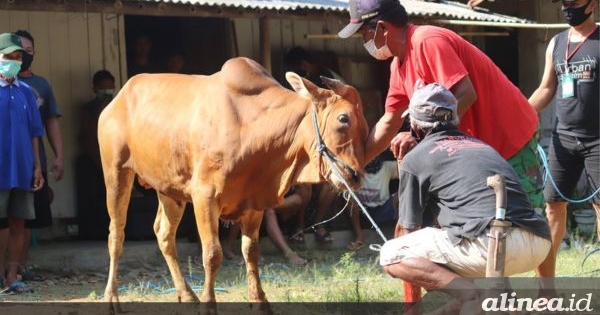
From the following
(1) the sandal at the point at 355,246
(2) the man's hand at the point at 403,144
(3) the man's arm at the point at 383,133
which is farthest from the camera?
(1) the sandal at the point at 355,246

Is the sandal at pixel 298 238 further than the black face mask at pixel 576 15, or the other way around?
the sandal at pixel 298 238

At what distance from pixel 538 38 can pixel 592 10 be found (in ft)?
24.3

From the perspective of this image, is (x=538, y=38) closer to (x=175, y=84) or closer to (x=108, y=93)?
(x=108, y=93)

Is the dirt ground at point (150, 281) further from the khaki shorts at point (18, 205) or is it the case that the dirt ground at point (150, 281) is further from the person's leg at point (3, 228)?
the khaki shorts at point (18, 205)

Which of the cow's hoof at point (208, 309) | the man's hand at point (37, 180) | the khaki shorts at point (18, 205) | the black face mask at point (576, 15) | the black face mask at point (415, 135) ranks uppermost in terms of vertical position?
the black face mask at point (576, 15)

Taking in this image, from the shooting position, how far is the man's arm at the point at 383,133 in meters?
6.32

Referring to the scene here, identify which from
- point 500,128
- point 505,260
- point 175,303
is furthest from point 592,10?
point 175,303

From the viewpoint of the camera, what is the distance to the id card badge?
7520mm

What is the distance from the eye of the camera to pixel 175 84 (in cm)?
803

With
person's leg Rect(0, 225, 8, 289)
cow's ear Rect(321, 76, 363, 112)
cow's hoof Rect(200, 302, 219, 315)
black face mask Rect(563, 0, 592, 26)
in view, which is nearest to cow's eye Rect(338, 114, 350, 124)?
cow's ear Rect(321, 76, 363, 112)

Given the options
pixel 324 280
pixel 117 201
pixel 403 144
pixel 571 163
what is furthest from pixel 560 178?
pixel 117 201

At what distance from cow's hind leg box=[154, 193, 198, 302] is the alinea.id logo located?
9.83ft

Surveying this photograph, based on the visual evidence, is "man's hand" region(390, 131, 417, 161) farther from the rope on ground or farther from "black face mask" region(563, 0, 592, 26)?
the rope on ground

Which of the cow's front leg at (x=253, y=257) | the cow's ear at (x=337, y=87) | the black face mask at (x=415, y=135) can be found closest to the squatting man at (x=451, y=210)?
the black face mask at (x=415, y=135)
